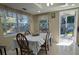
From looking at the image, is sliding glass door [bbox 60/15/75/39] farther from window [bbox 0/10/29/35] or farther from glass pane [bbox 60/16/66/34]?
window [bbox 0/10/29/35]

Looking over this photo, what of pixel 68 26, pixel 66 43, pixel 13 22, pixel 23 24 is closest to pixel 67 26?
pixel 68 26

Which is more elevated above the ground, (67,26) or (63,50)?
(67,26)

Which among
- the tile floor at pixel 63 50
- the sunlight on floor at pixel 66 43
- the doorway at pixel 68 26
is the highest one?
the doorway at pixel 68 26

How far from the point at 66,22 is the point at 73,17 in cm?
11

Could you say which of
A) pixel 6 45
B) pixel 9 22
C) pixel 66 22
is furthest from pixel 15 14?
pixel 66 22

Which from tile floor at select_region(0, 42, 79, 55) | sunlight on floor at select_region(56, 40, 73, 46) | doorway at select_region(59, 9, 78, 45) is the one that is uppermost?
doorway at select_region(59, 9, 78, 45)

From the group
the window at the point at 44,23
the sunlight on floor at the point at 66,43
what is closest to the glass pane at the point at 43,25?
the window at the point at 44,23

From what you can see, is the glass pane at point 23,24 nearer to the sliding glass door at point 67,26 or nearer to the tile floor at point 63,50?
the tile floor at point 63,50

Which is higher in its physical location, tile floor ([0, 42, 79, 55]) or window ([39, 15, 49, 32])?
window ([39, 15, 49, 32])

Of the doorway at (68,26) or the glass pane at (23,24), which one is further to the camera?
the glass pane at (23,24)

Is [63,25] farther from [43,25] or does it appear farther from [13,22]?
[13,22]

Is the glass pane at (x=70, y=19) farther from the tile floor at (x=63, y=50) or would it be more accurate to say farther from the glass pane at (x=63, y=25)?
the tile floor at (x=63, y=50)

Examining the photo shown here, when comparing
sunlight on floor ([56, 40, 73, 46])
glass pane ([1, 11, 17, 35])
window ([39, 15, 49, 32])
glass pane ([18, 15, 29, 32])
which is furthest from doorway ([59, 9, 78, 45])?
glass pane ([1, 11, 17, 35])

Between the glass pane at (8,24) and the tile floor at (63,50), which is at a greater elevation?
the glass pane at (8,24)
